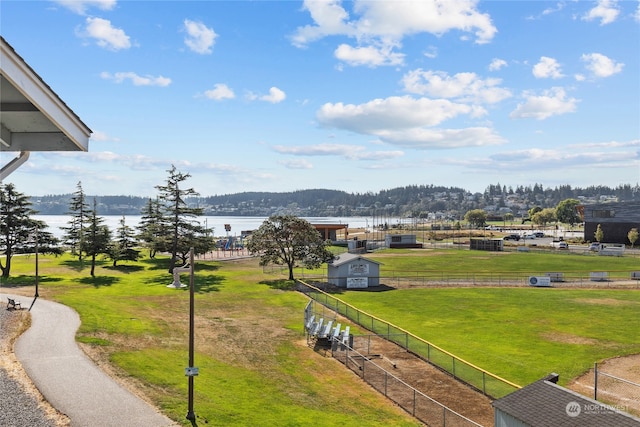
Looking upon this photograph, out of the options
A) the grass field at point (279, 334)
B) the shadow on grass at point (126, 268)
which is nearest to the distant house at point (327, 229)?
the grass field at point (279, 334)

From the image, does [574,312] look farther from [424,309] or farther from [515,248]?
[515,248]

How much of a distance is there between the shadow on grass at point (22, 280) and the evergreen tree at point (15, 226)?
6.77 ft

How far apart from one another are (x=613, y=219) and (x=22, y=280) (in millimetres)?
121819

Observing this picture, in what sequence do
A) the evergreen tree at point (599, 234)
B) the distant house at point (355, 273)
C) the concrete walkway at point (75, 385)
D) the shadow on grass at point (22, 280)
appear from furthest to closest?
1. the evergreen tree at point (599, 234)
2. the distant house at point (355, 273)
3. the shadow on grass at point (22, 280)
4. the concrete walkway at point (75, 385)

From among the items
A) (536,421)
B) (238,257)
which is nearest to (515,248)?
(238,257)

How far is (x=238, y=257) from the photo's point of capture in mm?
92000

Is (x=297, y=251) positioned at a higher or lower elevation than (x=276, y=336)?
higher

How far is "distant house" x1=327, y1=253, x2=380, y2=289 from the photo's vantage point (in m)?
60.9

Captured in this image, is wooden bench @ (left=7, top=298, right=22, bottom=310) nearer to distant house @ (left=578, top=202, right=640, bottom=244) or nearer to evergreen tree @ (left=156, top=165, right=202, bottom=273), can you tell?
evergreen tree @ (left=156, top=165, right=202, bottom=273)

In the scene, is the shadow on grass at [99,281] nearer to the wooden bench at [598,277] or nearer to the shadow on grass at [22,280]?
the shadow on grass at [22,280]

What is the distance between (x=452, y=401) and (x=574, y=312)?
90.3 feet

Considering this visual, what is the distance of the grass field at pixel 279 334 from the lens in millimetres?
22672

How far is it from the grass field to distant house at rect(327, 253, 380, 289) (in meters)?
4.29

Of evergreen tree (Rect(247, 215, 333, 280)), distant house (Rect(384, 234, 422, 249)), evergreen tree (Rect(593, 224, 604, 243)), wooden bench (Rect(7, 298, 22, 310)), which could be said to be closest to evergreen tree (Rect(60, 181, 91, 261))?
evergreen tree (Rect(247, 215, 333, 280))
